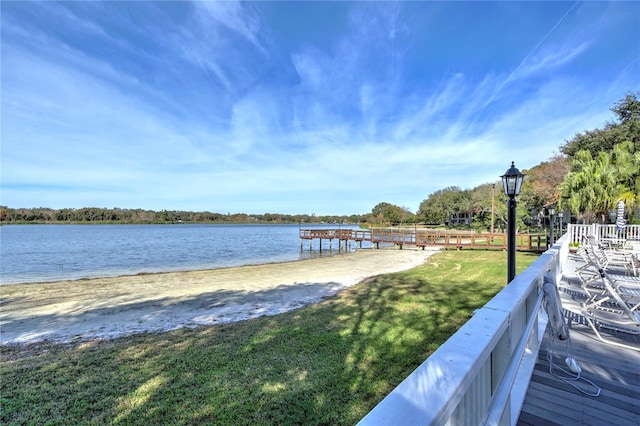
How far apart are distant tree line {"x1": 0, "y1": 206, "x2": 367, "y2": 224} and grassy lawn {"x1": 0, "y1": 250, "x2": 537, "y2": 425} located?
97.6m

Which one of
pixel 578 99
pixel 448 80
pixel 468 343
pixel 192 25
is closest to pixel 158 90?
pixel 192 25

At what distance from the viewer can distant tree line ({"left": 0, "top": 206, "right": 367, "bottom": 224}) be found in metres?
93.7

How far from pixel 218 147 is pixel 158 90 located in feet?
33.3

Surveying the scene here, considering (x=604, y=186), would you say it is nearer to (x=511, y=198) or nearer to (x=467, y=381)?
(x=511, y=198)

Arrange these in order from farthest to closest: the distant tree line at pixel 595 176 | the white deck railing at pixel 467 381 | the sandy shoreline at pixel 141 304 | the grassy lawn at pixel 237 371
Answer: the distant tree line at pixel 595 176 < the sandy shoreline at pixel 141 304 < the grassy lawn at pixel 237 371 < the white deck railing at pixel 467 381

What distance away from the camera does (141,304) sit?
307 inches

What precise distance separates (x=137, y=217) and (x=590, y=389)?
12505cm

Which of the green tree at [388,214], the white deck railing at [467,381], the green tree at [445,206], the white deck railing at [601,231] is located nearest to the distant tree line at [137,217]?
the green tree at [388,214]

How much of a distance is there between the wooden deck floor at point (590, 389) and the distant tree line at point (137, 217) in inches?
3904

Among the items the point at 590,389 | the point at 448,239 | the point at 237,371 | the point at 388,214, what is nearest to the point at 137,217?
the point at 388,214

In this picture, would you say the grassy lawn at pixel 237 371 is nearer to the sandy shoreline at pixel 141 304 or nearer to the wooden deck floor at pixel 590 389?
the sandy shoreline at pixel 141 304

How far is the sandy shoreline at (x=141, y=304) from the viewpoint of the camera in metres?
5.85

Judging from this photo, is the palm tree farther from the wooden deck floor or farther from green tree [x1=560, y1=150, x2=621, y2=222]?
the wooden deck floor

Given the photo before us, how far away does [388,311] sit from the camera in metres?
5.82
